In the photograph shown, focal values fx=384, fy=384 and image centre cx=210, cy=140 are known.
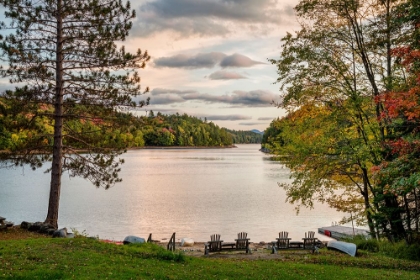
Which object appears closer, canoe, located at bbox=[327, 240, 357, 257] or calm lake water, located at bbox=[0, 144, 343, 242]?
canoe, located at bbox=[327, 240, 357, 257]

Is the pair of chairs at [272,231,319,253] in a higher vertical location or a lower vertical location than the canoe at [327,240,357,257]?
lower

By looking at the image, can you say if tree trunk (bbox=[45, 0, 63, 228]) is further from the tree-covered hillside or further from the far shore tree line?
the far shore tree line

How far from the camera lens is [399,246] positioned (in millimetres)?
16594

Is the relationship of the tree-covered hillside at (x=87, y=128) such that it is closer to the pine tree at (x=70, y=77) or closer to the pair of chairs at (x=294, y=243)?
the pine tree at (x=70, y=77)

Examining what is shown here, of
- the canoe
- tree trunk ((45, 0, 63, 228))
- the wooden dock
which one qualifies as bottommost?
the wooden dock

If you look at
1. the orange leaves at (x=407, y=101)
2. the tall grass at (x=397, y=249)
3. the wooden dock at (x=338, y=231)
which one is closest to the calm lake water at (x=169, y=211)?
the wooden dock at (x=338, y=231)

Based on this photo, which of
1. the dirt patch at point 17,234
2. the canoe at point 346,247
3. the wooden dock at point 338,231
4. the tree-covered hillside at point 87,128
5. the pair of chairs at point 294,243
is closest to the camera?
the dirt patch at point 17,234

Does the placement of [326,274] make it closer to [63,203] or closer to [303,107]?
[303,107]

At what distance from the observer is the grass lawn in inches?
378

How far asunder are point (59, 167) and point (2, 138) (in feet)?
9.34

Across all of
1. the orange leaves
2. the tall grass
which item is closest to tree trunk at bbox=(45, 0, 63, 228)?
the orange leaves

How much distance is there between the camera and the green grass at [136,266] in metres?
9.60

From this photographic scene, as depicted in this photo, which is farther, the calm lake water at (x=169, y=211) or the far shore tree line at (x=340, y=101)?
the calm lake water at (x=169, y=211)

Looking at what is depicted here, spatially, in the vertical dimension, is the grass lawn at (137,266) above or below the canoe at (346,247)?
above
